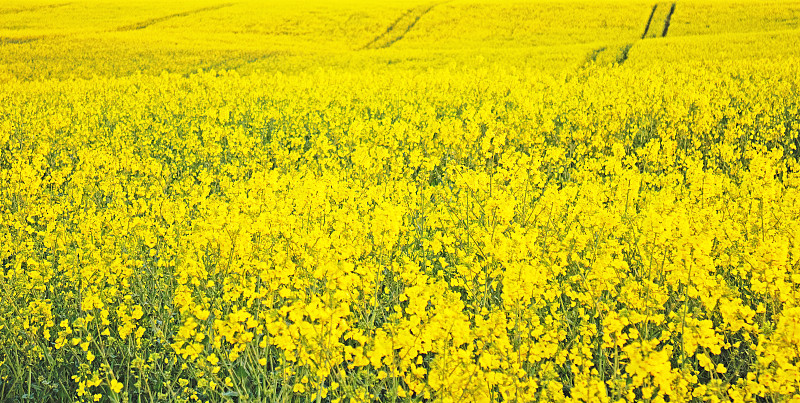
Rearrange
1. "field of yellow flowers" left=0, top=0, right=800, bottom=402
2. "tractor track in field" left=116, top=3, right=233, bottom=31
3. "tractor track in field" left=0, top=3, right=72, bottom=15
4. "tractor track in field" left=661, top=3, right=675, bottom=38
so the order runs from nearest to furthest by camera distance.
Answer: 1. "field of yellow flowers" left=0, top=0, right=800, bottom=402
2. "tractor track in field" left=661, top=3, right=675, bottom=38
3. "tractor track in field" left=116, top=3, right=233, bottom=31
4. "tractor track in field" left=0, top=3, right=72, bottom=15

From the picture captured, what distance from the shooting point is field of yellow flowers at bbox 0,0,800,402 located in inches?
110

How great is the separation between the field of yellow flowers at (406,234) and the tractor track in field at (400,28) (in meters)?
9.65

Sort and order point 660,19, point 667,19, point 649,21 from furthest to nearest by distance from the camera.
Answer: point 667,19
point 660,19
point 649,21

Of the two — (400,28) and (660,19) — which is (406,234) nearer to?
(400,28)

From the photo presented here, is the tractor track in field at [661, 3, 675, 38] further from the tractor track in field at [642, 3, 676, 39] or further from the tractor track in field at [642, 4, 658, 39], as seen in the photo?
the tractor track in field at [642, 4, 658, 39]

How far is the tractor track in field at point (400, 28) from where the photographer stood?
31781 mm

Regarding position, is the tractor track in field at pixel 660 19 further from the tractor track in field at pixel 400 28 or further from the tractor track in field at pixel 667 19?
the tractor track in field at pixel 400 28

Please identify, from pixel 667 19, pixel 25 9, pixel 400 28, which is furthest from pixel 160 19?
pixel 667 19

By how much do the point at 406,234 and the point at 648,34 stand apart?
29.0 m

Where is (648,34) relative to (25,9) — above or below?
below

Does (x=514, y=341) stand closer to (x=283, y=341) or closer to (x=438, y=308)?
(x=438, y=308)

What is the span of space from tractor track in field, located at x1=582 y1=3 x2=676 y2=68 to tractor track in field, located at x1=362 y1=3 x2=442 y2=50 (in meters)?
11.6

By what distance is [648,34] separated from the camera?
29734 millimetres

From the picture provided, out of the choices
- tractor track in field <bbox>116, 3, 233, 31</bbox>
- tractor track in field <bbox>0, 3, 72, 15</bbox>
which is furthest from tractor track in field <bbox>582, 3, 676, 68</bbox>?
tractor track in field <bbox>0, 3, 72, 15</bbox>
